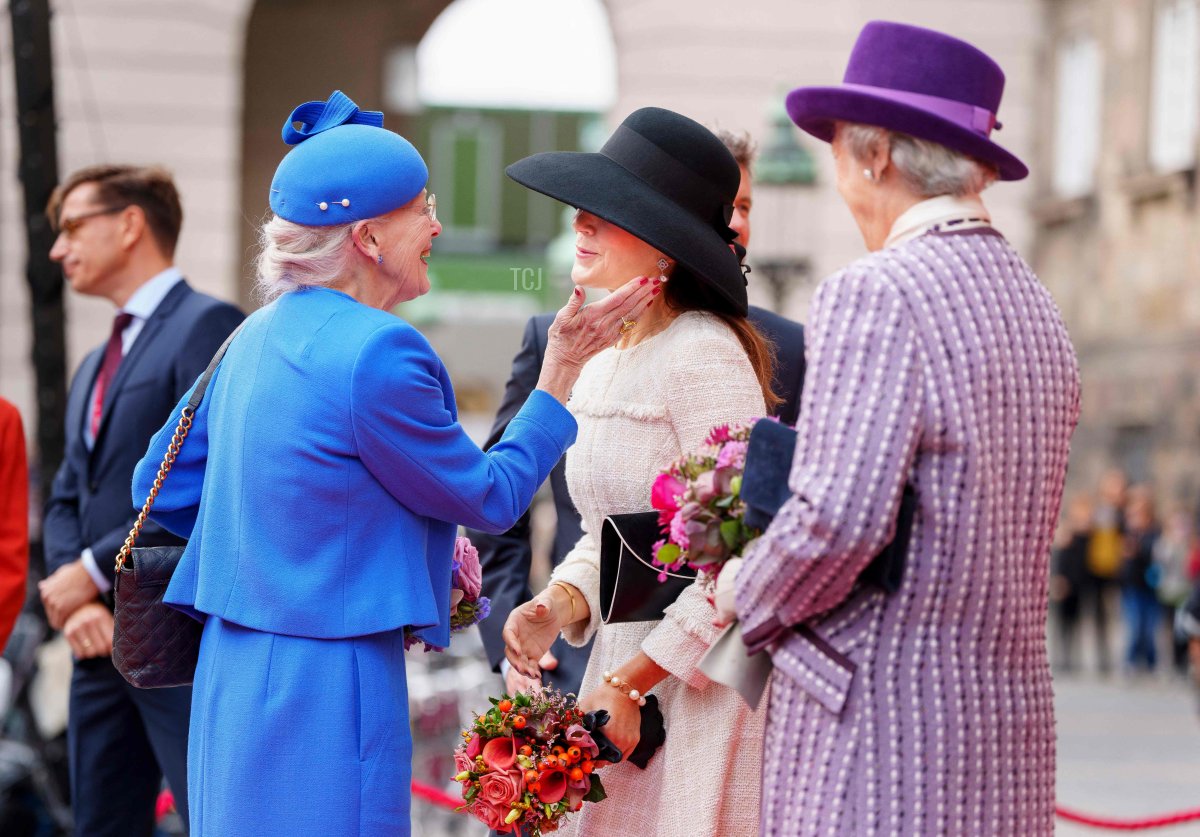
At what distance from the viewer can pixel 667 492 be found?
286cm

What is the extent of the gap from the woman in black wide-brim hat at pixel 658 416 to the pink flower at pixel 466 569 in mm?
101

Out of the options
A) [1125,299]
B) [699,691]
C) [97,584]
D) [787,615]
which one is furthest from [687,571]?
[1125,299]

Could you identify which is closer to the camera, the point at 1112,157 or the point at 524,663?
the point at 524,663

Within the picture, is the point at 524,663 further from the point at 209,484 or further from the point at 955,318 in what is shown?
the point at 955,318

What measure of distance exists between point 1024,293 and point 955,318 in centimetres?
18

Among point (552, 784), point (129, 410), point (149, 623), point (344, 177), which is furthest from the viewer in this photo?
point (129, 410)

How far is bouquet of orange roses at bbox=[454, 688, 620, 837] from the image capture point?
10.0 ft

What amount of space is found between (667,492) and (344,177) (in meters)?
0.79

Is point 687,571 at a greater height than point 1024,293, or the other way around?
point 1024,293

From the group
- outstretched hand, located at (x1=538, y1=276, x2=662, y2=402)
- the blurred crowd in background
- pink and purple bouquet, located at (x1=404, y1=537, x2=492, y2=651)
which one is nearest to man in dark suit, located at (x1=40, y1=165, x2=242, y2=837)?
pink and purple bouquet, located at (x1=404, y1=537, x2=492, y2=651)

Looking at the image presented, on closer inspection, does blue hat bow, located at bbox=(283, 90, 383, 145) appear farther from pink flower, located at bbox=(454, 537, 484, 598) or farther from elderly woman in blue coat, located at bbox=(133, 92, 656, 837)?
pink flower, located at bbox=(454, 537, 484, 598)

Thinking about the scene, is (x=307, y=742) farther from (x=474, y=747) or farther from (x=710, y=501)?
(x=710, y=501)

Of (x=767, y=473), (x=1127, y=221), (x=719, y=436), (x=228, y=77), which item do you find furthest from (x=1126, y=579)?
(x=767, y=473)

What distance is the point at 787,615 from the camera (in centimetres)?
262
